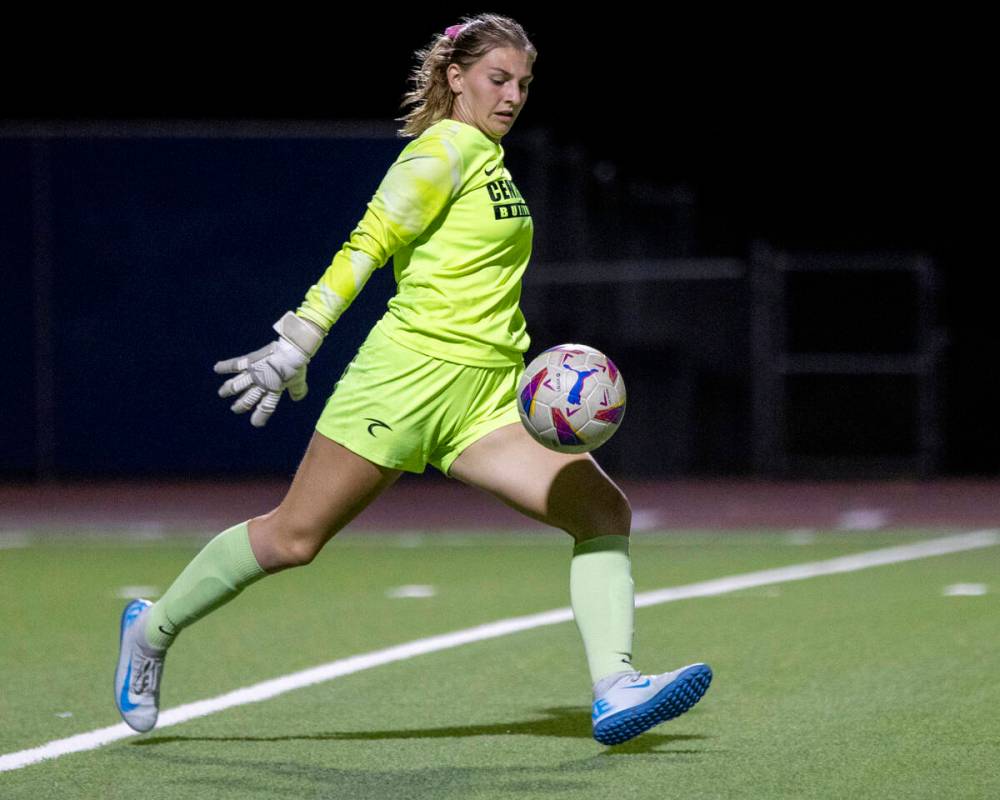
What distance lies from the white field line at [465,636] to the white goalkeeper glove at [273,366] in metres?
1.29

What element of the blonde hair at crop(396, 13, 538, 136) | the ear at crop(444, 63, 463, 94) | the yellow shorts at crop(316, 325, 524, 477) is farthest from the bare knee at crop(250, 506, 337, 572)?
the ear at crop(444, 63, 463, 94)

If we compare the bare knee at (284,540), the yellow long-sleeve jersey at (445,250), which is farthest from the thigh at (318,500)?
the yellow long-sleeve jersey at (445,250)

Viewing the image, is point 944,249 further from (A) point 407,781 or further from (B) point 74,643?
(A) point 407,781

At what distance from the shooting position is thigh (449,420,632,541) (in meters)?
6.14

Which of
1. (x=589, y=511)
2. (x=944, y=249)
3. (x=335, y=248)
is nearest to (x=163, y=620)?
(x=589, y=511)

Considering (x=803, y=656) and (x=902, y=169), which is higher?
(x=902, y=169)

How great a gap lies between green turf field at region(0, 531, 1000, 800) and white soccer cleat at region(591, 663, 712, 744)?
0.14m

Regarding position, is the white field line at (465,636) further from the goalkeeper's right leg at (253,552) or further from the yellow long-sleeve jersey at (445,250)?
the yellow long-sleeve jersey at (445,250)

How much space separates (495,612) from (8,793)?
4.90 meters

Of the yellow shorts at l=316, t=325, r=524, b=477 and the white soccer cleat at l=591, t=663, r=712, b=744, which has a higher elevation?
the yellow shorts at l=316, t=325, r=524, b=477

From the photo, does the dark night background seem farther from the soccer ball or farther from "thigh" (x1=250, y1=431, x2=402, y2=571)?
"thigh" (x1=250, y1=431, x2=402, y2=571)

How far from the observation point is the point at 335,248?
21594 mm

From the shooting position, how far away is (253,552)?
6.29m

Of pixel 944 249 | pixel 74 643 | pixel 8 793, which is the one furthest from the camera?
pixel 944 249
